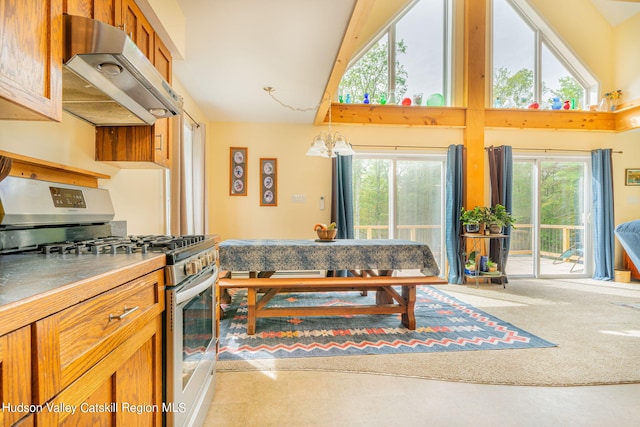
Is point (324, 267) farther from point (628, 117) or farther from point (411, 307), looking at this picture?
point (628, 117)

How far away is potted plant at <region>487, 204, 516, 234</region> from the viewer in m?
4.61

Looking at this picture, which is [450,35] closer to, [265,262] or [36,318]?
[265,262]

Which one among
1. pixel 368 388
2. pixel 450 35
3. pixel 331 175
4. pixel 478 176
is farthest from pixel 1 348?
pixel 450 35

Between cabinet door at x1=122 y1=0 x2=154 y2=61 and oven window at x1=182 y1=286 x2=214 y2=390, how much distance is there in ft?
4.64

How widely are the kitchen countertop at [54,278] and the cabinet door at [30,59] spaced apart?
48 cm

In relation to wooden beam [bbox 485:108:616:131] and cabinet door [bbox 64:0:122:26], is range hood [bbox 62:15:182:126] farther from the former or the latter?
wooden beam [bbox 485:108:616:131]

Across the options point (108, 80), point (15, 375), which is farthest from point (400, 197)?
point (15, 375)

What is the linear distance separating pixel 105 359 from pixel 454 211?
4859 millimetres

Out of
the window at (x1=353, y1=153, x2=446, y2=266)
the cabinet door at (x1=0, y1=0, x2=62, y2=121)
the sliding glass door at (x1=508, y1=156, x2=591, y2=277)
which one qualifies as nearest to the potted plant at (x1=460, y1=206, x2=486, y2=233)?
the window at (x1=353, y1=153, x2=446, y2=266)

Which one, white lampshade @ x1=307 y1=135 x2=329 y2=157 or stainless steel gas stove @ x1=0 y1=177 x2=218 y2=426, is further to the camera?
white lampshade @ x1=307 y1=135 x2=329 y2=157

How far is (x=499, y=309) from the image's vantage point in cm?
360

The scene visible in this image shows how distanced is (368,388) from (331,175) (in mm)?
3358

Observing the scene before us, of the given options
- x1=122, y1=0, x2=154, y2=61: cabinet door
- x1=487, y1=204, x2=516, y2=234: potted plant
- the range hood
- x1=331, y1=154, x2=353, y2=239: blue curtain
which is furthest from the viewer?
x1=331, y1=154, x2=353, y2=239: blue curtain

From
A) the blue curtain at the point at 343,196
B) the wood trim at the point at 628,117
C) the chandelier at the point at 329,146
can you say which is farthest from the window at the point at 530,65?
the chandelier at the point at 329,146
